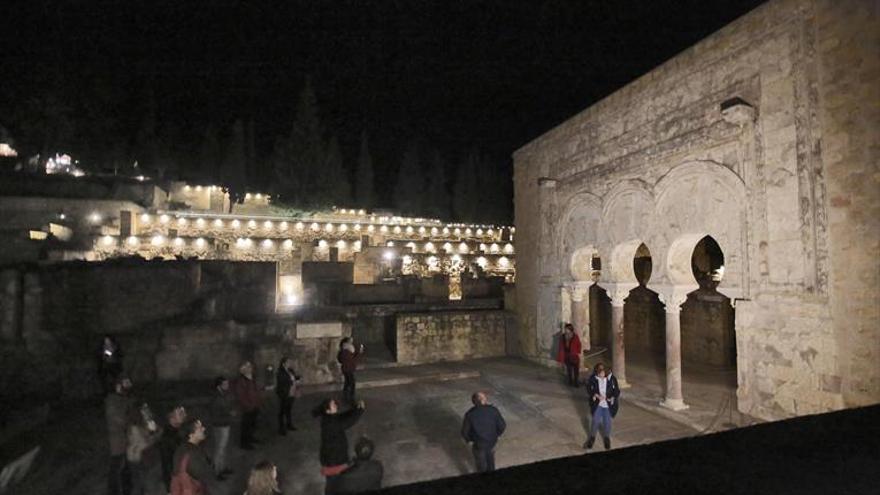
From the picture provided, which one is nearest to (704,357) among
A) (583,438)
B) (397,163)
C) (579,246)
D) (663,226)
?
(579,246)

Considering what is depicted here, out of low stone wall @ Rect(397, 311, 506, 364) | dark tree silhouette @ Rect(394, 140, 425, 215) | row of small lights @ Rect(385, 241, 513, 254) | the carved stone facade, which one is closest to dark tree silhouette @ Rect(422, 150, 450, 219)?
dark tree silhouette @ Rect(394, 140, 425, 215)

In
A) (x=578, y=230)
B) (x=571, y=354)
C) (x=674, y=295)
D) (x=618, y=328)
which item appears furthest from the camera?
(x=578, y=230)

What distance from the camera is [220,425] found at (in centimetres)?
595

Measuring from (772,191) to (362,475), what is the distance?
7.06 metres

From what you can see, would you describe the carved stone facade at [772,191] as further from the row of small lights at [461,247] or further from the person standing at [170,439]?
the row of small lights at [461,247]

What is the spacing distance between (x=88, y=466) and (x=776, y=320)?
425 inches

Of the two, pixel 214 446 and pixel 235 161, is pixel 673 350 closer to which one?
pixel 214 446

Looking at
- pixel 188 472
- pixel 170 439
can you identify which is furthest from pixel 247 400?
pixel 188 472

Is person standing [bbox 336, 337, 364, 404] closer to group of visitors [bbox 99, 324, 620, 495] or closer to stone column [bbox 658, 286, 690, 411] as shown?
group of visitors [bbox 99, 324, 620, 495]

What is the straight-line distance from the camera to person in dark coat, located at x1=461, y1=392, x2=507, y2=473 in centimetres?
542

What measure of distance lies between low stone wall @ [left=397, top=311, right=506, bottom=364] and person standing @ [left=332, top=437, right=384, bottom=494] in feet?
29.3

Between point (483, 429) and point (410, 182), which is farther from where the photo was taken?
point (410, 182)

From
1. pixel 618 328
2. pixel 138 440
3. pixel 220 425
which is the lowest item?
pixel 220 425

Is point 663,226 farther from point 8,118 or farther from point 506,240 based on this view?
point 8,118
